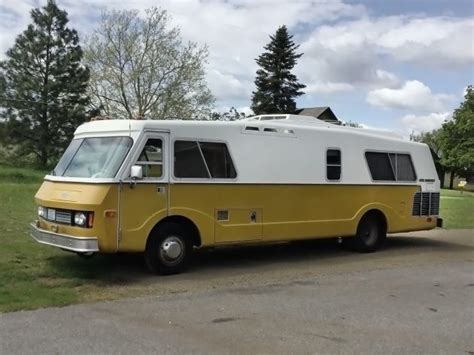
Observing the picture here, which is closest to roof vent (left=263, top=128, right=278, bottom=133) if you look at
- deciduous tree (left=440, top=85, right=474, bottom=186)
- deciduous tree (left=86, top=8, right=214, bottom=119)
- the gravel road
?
the gravel road

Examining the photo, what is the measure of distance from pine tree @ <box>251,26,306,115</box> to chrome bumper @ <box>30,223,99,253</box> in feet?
164

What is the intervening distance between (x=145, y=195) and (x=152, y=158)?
0.60m

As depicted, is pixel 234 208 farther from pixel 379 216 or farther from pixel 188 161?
pixel 379 216

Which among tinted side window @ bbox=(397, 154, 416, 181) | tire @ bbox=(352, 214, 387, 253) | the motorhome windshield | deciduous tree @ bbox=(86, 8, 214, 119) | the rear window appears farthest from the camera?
deciduous tree @ bbox=(86, 8, 214, 119)

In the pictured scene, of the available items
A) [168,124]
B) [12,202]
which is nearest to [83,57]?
[12,202]

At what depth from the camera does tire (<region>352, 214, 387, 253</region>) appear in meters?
12.5

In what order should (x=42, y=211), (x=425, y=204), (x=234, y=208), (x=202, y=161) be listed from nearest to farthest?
(x=42, y=211) < (x=202, y=161) < (x=234, y=208) < (x=425, y=204)

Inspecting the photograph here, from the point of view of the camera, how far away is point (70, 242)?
860 centimetres

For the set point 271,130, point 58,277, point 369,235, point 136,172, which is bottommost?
point 58,277

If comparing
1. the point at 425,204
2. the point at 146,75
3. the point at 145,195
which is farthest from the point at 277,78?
the point at 145,195

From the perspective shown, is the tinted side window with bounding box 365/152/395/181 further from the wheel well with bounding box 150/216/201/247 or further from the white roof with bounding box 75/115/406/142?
the wheel well with bounding box 150/216/201/247

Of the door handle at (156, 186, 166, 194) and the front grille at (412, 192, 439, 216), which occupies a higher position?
the door handle at (156, 186, 166, 194)

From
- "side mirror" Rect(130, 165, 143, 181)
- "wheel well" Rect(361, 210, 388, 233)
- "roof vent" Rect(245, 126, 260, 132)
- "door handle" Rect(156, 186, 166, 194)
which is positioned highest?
"roof vent" Rect(245, 126, 260, 132)

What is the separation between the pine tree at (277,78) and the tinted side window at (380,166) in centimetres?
4553
